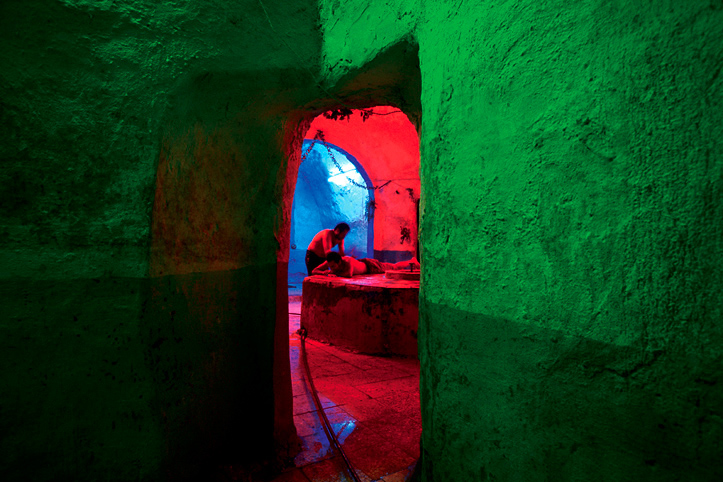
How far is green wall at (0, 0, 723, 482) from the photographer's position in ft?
2.67

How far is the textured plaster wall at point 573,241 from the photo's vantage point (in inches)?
30.4

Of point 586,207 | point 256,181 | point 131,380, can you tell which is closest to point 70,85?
point 256,181

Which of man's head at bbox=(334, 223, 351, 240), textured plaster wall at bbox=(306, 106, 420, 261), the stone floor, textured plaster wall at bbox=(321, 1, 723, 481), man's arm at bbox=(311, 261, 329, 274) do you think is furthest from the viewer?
textured plaster wall at bbox=(306, 106, 420, 261)

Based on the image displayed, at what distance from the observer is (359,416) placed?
118 inches

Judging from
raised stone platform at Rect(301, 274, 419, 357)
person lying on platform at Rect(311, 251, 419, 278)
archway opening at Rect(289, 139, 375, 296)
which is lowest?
raised stone platform at Rect(301, 274, 419, 357)

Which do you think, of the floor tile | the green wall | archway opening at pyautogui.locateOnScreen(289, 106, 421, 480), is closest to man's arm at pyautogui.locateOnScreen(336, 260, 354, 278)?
archway opening at pyautogui.locateOnScreen(289, 106, 421, 480)

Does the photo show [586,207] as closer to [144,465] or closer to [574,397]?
[574,397]

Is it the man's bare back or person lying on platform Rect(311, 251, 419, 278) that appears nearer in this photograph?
person lying on platform Rect(311, 251, 419, 278)

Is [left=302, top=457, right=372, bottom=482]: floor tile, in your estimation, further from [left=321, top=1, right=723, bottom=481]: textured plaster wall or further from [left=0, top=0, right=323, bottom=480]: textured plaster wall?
[left=321, top=1, right=723, bottom=481]: textured plaster wall

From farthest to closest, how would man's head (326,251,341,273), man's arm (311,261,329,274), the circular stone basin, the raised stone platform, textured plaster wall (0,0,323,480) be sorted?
man's arm (311,261,329,274) → man's head (326,251,341,273) → the circular stone basin → the raised stone platform → textured plaster wall (0,0,323,480)

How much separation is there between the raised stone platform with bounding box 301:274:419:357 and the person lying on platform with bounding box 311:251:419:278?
778 mm

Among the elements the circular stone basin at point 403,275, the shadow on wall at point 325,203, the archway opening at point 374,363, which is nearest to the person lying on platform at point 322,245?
the archway opening at point 374,363

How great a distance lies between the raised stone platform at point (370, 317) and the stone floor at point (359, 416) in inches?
8.1

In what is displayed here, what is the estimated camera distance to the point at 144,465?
1715 mm
